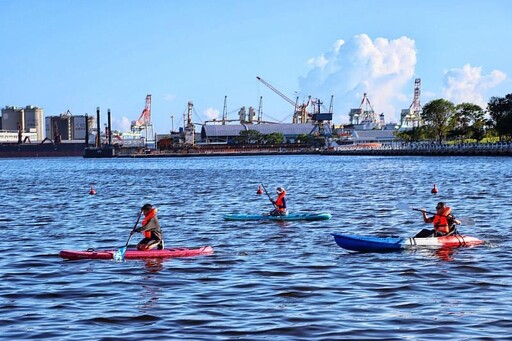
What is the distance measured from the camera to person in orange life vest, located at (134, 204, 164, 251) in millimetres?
29609

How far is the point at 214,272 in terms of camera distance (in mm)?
27438

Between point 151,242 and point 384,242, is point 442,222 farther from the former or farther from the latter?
point 151,242

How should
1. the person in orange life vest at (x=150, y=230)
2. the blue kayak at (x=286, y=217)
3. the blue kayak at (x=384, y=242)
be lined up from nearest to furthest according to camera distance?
the person in orange life vest at (x=150, y=230)
the blue kayak at (x=384, y=242)
the blue kayak at (x=286, y=217)

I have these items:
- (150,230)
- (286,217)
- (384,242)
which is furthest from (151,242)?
(286,217)

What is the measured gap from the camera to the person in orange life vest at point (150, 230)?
97.1 ft

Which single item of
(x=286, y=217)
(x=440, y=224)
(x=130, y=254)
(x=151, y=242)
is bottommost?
(x=286, y=217)

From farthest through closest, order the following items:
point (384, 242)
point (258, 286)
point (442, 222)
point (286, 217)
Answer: point (286, 217), point (442, 222), point (384, 242), point (258, 286)

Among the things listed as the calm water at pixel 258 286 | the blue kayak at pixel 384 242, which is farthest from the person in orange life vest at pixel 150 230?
the blue kayak at pixel 384 242

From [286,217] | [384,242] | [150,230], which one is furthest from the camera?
[286,217]

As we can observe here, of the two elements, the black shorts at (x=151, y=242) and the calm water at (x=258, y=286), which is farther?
the black shorts at (x=151, y=242)

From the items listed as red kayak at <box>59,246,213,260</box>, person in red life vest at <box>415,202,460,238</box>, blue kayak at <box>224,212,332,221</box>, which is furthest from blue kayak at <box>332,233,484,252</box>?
blue kayak at <box>224,212,332,221</box>

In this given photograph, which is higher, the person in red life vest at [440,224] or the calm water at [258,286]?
the person in red life vest at [440,224]

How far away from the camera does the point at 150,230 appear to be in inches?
1180

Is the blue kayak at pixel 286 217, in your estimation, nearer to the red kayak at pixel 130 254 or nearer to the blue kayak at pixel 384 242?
the blue kayak at pixel 384 242
